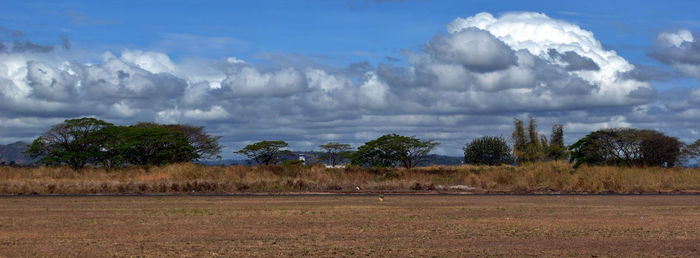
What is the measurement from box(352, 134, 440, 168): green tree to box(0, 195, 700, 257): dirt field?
176 ft

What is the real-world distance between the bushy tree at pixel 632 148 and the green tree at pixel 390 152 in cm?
1803

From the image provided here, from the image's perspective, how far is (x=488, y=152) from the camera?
339 ft

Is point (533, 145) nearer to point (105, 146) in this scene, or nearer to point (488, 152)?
point (488, 152)

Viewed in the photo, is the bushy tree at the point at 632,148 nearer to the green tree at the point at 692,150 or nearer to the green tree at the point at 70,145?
the green tree at the point at 692,150

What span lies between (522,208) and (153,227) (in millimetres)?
13756

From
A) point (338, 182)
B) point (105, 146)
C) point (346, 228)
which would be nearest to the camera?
point (346, 228)

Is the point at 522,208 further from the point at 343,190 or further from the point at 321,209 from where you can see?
the point at 343,190

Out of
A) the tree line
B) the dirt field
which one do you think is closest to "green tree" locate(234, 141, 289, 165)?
the tree line

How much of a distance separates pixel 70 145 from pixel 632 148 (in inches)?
2263

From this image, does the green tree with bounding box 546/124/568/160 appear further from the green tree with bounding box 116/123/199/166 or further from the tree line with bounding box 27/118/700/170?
the green tree with bounding box 116/123/199/166

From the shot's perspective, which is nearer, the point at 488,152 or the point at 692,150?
the point at 692,150

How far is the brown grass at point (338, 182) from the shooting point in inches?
1567

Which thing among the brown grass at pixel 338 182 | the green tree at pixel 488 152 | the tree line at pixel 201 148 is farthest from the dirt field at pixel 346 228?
the green tree at pixel 488 152

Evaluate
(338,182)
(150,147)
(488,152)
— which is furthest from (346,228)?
(488,152)
